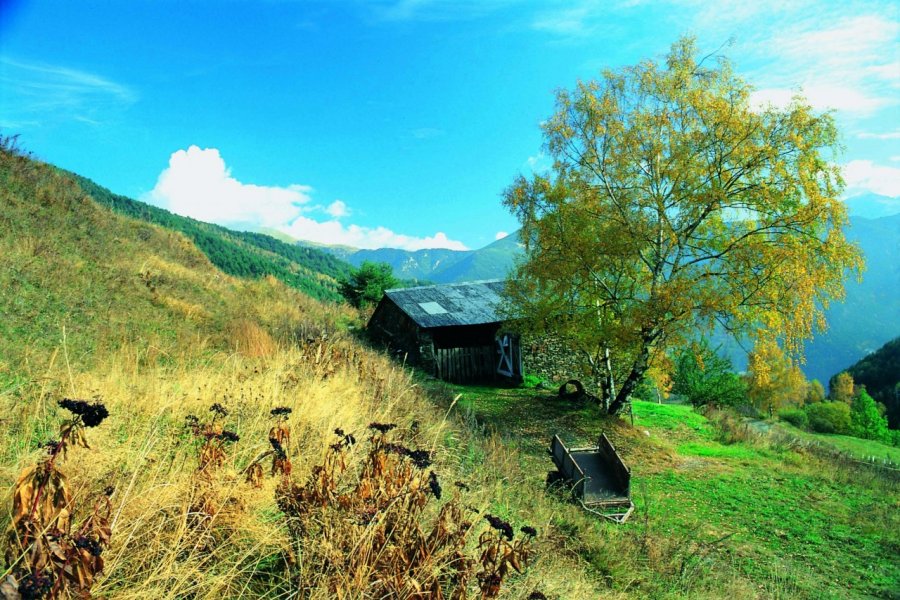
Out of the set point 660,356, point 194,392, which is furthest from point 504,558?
point 660,356

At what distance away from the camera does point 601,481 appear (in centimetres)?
874

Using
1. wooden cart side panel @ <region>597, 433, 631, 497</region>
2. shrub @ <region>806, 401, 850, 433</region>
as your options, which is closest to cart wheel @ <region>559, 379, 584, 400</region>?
wooden cart side panel @ <region>597, 433, 631, 497</region>

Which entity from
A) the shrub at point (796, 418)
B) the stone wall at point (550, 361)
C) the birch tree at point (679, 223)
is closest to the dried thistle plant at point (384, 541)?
the birch tree at point (679, 223)

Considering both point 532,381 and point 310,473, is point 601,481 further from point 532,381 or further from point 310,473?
point 532,381

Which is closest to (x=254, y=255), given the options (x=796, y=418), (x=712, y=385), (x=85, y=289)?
(x=712, y=385)

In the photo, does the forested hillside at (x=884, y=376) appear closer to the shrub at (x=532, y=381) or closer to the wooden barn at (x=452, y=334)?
the shrub at (x=532, y=381)

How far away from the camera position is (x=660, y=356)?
1419 cm

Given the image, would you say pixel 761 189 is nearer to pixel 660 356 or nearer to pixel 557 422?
pixel 660 356

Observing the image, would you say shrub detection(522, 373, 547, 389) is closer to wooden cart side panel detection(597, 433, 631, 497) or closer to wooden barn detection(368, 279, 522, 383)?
wooden barn detection(368, 279, 522, 383)

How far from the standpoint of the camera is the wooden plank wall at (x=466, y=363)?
23320mm

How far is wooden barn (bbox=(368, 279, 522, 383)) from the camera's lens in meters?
22.9

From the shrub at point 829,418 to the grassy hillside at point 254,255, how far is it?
7250 cm

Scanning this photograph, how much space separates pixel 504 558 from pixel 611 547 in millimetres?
3927

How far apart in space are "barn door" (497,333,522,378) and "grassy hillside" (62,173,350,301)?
6539 centimetres
